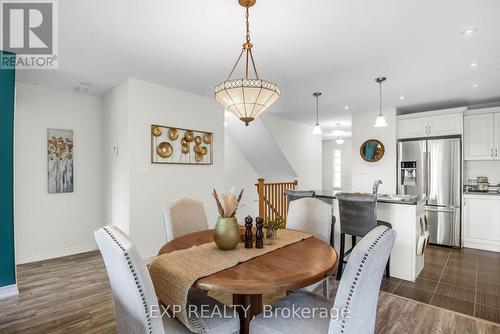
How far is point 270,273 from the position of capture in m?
1.32

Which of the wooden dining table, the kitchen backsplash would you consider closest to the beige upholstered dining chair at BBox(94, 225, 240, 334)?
the wooden dining table

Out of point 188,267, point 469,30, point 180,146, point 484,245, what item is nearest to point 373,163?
point 484,245

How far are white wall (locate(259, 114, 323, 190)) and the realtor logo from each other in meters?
3.79

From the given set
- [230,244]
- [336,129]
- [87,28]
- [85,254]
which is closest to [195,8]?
[87,28]

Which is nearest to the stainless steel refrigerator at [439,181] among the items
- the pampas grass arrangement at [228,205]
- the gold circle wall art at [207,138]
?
the gold circle wall art at [207,138]

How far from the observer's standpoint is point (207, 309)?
1.48m

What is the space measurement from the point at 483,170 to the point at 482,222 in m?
1.04

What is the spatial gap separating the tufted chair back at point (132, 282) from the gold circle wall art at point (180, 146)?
2.63 meters

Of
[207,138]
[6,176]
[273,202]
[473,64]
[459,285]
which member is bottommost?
[459,285]

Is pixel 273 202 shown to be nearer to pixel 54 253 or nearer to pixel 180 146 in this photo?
pixel 180 146

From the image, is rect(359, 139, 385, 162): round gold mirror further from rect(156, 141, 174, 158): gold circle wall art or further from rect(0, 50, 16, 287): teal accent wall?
rect(0, 50, 16, 287): teal accent wall

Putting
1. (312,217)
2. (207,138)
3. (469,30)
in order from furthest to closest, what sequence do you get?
1. (207,138)
2. (312,217)
3. (469,30)

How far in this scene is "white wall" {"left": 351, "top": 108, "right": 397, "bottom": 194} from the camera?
5.02m

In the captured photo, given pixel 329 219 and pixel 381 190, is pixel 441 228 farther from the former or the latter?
pixel 329 219
